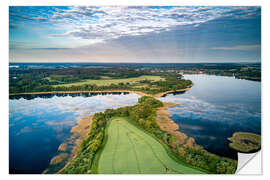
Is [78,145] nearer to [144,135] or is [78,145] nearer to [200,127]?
[144,135]

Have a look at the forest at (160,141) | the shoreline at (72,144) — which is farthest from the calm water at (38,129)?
the forest at (160,141)

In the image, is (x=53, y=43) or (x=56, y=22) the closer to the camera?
(x=56, y=22)

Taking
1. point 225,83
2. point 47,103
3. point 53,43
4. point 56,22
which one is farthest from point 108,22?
point 225,83

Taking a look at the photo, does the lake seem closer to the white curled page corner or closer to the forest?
the white curled page corner

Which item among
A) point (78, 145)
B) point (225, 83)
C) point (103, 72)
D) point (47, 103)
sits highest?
point (103, 72)

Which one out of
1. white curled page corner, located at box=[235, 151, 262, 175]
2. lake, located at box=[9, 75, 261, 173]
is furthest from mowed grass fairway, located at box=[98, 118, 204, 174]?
lake, located at box=[9, 75, 261, 173]
